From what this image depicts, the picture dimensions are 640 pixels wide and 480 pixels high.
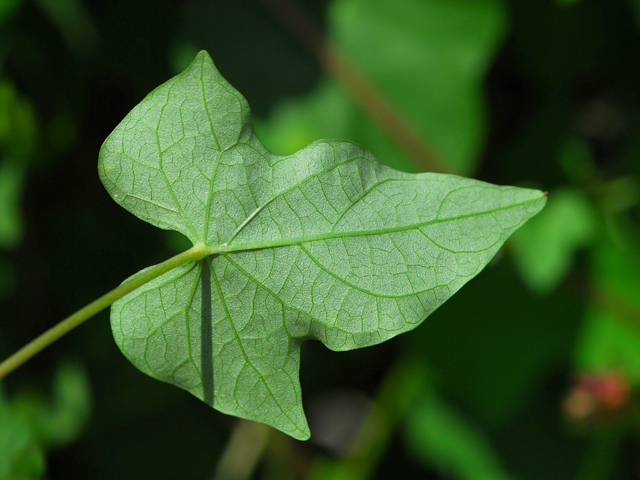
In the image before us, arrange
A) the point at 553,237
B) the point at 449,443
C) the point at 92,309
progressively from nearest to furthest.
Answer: the point at 92,309, the point at 553,237, the point at 449,443

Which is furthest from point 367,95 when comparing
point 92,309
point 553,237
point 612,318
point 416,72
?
point 92,309

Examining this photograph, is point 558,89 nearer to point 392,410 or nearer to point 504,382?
point 504,382

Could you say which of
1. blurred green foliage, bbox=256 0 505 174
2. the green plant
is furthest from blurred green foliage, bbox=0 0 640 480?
the green plant

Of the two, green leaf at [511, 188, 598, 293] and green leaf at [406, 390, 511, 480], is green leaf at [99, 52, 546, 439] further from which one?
green leaf at [406, 390, 511, 480]

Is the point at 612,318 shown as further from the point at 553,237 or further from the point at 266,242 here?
the point at 266,242

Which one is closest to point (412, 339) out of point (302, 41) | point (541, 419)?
point (541, 419)

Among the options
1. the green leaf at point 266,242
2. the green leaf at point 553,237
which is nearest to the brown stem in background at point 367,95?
the green leaf at point 553,237

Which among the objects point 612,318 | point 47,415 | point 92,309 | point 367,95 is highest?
point 367,95
